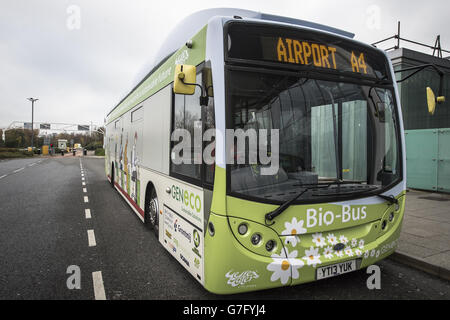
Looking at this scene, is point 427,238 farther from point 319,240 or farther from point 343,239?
point 319,240

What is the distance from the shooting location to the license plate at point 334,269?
112 inches

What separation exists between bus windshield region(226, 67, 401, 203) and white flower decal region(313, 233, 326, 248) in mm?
353

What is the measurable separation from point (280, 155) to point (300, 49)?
3.50 feet

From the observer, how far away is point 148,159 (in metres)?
5.14

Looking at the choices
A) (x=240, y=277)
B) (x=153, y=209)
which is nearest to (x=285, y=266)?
(x=240, y=277)

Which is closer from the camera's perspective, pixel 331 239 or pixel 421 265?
pixel 331 239

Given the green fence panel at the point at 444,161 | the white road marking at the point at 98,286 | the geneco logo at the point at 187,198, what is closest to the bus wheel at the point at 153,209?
the geneco logo at the point at 187,198

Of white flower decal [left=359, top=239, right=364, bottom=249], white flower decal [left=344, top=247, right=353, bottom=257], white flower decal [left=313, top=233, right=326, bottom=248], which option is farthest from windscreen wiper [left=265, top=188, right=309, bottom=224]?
white flower decal [left=359, top=239, right=364, bottom=249]

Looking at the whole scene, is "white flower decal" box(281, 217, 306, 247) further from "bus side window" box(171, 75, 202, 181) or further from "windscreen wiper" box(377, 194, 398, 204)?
"windscreen wiper" box(377, 194, 398, 204)

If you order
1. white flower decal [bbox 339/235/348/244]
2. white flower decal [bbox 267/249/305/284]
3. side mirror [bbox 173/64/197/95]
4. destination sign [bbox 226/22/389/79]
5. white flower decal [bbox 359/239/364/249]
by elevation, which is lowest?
white flower decal [bbox 267/249/305/284]

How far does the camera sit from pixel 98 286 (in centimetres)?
341

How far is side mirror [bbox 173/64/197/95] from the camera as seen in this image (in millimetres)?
2801
